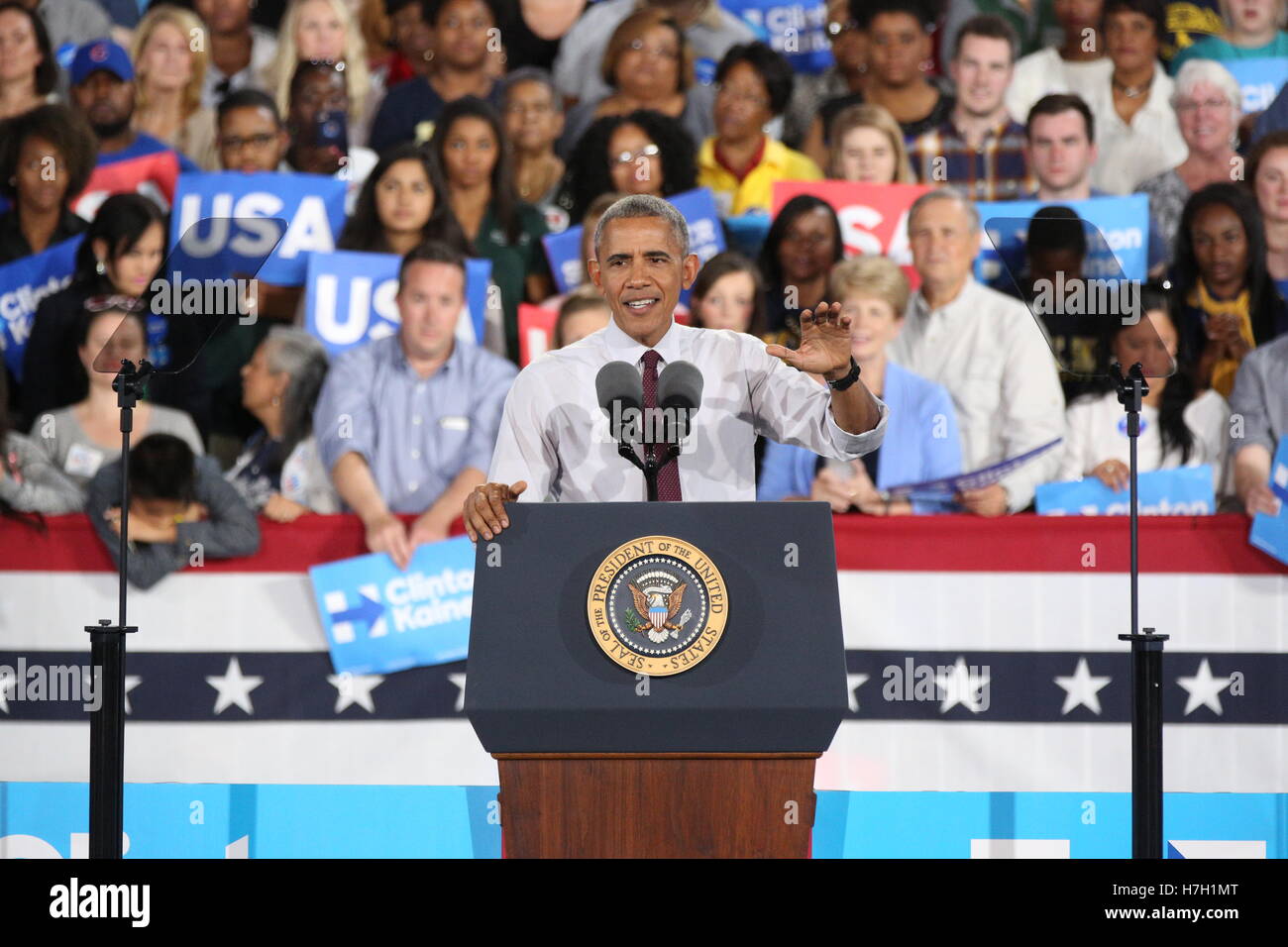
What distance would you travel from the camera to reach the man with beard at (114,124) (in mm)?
5863

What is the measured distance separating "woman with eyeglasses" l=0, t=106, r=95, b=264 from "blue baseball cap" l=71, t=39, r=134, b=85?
287mm

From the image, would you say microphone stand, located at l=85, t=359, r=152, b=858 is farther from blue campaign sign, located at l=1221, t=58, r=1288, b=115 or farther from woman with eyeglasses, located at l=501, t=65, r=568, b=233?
blue campaign sign, located at l=1221, t=58, r=1288, b=115

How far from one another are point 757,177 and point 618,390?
11.6 ft

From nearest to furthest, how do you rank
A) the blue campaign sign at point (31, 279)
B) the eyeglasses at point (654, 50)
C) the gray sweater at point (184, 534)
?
the gray sweater at point (184, 534) → the blue campaign sign at point (31, 279) → the eyeglasses at point (654, 50)

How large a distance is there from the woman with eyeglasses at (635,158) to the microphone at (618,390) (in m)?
3.20

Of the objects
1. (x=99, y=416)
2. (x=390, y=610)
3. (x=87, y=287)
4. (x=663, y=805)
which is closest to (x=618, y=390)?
(x=663, y=805)

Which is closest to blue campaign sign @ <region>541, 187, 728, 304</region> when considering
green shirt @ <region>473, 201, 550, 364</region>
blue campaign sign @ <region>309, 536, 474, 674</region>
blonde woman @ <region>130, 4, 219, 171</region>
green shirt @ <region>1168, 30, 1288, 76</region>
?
green shirt @ <region>473, 201, 550, 364</region>

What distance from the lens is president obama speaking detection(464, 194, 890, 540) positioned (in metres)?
2.88

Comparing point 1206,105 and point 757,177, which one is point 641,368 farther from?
point 1206,105

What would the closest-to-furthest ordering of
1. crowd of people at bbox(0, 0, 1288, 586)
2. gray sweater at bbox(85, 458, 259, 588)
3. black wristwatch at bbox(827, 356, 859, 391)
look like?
black wristwatch at bbox(827, 356, 859, 391) < gray sweater at bbox(85, 458, 259, 588) < crowd of people at bbox(0, 0, 1288, 586)

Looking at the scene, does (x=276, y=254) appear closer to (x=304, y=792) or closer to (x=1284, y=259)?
(x=304, y=792)

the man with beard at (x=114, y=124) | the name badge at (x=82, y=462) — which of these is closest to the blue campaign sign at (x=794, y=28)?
the man with beard at (x=114, y=124)

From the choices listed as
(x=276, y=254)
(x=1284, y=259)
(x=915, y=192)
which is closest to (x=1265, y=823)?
(x=1284, y=259)

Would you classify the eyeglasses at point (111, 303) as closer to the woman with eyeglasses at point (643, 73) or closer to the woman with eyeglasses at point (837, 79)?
the woman with eyeglasses at point (643, 73)
